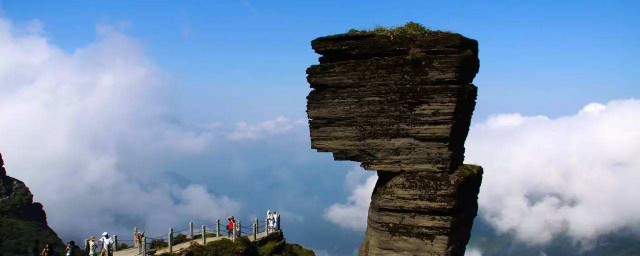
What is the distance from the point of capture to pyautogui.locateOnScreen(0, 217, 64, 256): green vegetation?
62094 mm

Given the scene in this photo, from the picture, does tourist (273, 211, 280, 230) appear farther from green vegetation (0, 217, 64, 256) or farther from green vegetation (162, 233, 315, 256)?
green vegetation (0, 217, 64, 256)

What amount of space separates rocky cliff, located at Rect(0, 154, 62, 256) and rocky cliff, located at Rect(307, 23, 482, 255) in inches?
2045

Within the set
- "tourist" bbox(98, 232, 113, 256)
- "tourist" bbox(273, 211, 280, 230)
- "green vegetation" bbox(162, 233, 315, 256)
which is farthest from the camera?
"tourist" bbox(273, 211, 280, 230)

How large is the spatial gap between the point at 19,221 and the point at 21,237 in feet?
29.9

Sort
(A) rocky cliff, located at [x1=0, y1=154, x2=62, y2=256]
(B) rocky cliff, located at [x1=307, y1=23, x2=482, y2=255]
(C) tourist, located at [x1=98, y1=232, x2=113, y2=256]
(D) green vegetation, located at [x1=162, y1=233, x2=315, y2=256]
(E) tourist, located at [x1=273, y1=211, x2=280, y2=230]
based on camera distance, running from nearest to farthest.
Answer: (B) rocky cliff, located at [x1=307, y1=23, x2=482, y2=255]
(C) tourist, located at [x1=98, y1=232, x2=113, y2=256]
(D) green vegetation, located at [x1=162, y1=233, x2=315, y2=256]
(E) tourist, located at [x1=273, y1=211, x2=280, y2=230]
(A) rocky cliff, located at [x1=0, y1=154, x2=62, y2=256]

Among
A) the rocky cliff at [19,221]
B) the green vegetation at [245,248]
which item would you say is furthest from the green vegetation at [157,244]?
the rocky cliff at [19,221]

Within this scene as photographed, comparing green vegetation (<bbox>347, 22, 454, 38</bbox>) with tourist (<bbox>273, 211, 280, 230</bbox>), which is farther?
tourist (<bbox>273, 211, 280, 230</bbox>)

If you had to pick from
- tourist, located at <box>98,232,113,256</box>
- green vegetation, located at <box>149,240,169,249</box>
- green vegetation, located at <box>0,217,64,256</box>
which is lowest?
tourist, located at <box>98,232,113,256</box>

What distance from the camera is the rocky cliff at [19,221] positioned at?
6549 cm

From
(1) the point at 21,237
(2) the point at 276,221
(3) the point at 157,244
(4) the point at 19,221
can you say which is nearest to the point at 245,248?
(3) the point at 157,244

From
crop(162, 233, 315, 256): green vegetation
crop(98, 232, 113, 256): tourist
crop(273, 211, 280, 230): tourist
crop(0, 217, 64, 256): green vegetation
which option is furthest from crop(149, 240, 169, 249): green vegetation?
crop(0, 217, 64, 256): green vegetation

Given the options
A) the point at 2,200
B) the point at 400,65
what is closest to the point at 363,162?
the point at 400,65

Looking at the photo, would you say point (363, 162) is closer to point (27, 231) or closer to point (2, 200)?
point (27, 231)

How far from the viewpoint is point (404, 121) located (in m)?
19.4
